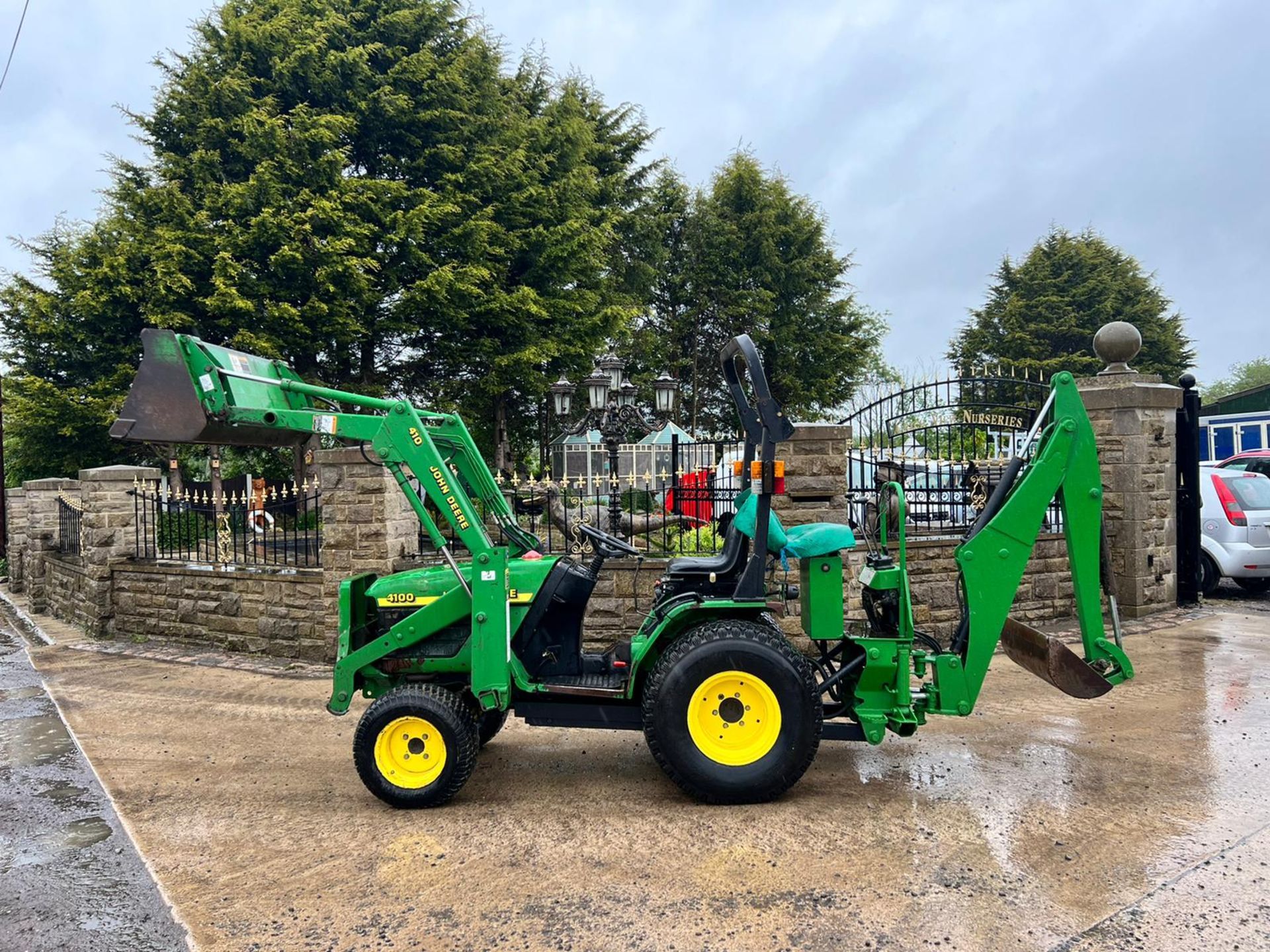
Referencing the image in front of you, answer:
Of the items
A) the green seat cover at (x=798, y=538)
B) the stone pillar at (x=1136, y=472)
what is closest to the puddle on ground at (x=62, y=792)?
the green seat cover at (x=798, y=538)

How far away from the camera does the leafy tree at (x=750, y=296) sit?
26.7 metres

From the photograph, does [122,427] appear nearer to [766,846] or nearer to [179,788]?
[179,788]

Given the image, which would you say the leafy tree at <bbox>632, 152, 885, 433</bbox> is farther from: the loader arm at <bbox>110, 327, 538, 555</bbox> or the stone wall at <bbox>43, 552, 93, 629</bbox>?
the loader arm at <bbox>110, 327, 538, 555</bbox>

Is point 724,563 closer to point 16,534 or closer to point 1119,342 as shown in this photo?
point 1119,342

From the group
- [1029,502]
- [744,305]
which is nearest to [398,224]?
[744,305]

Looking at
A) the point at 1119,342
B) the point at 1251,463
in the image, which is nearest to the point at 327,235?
the point at 1119,342

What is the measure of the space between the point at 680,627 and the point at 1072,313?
32824mm

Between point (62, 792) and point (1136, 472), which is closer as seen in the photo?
point (62, 792)

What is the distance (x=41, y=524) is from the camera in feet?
→ 40.2

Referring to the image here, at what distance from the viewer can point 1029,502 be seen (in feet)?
13.5

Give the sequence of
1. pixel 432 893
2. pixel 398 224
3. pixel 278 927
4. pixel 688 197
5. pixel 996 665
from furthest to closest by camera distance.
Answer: pixel 688 197 < pixel 398 224 < pixel 996 665 < pixel 432 893 < pixel 278 927

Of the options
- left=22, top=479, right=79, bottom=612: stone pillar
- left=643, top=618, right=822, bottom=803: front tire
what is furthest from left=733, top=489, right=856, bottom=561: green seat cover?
left=22, top=479, right=79, bottom=612: stone pillar

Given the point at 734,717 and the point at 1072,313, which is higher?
the point at 1072,313

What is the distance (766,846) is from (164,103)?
19260mm
